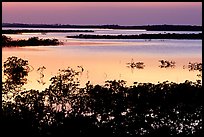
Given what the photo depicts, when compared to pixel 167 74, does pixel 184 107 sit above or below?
below

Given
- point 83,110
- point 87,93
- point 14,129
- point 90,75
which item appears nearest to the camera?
point 14,129

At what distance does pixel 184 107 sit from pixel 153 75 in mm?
14056

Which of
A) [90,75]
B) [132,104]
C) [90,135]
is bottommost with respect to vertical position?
[90,135]

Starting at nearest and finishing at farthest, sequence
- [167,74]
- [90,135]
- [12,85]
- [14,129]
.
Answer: [14,129] → [90,135] → [12,85] → [167,74]

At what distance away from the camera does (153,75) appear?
23.8 meters

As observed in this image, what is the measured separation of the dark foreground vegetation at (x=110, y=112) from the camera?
8391mm

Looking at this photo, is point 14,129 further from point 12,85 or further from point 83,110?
point 12,85

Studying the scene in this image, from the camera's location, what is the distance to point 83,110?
10.4m

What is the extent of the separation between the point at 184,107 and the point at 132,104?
1.08 m

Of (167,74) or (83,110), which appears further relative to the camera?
(167,74)

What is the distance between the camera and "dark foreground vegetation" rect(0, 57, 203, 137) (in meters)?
8.39

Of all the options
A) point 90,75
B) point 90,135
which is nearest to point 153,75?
point 90,75

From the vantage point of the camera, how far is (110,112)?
32.2 ft

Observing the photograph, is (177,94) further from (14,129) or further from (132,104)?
(14,129)
